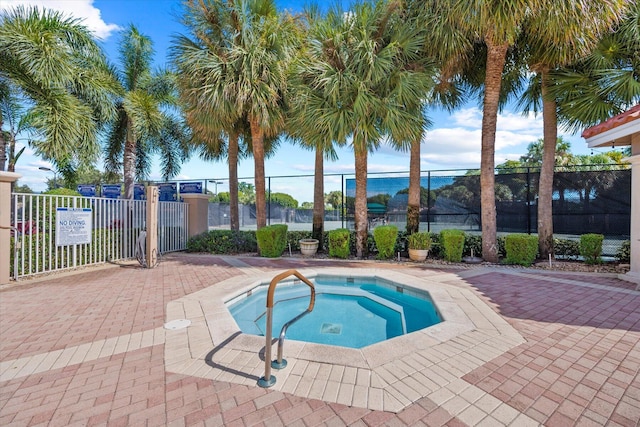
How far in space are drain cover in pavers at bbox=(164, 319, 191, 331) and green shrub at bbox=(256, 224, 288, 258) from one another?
5.92m

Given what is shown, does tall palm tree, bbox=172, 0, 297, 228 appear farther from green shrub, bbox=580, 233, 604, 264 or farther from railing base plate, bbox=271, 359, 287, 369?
green shrub, bbox=580, 233, 604, 264

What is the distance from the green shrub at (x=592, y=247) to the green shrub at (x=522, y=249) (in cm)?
116

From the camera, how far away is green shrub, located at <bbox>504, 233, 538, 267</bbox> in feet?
27.3

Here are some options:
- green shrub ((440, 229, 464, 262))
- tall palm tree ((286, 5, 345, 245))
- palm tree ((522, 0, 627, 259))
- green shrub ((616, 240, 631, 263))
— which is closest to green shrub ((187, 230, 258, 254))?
tall palm tree ((286, 5, 345, 245))

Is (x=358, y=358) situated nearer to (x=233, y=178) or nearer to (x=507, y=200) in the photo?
(x=507, y=200)

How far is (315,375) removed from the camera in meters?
2.88

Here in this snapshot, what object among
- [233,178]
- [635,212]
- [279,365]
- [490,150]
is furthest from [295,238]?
[635,212]

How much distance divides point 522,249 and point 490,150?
2.76 metres

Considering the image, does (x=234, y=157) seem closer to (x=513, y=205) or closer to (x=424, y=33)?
(x=424, y=33)

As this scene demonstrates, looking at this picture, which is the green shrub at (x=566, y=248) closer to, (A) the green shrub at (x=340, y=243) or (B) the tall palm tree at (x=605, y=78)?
(B) the tall palm tree at (x=605, y=78)

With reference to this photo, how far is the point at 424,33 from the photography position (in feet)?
28.3

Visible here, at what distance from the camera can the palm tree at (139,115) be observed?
13875mm

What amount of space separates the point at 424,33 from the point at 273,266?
7.57 m

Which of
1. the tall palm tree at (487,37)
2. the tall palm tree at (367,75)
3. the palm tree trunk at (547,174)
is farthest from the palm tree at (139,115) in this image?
the palm tree trunk at (547,174)
